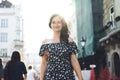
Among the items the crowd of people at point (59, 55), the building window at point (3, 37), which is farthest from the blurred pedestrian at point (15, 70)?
the building window at point (3, 37)

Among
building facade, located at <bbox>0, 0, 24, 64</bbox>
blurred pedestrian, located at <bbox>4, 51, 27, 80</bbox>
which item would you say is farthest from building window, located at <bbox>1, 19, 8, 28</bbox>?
blurred pedestrian, located at <bbox>4, 51, 27, 80</bbox>

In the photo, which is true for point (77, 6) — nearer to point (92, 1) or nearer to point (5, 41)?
point (92, 1)

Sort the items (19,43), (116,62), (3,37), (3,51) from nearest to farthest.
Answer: (116,62) → (3,51) → (3,37) → (19,43)

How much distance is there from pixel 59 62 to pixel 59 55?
3.9 inches

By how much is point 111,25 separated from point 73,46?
19.4 m

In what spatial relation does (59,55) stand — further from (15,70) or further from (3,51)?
(3,51)

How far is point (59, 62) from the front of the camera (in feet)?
18.9

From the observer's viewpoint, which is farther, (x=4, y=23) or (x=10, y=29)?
(x=10, y=29)

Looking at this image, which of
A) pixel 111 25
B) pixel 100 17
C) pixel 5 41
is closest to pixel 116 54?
pixel 111 25

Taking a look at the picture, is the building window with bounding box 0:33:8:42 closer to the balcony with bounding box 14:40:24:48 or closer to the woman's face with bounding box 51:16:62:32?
the balcony with bounding box 14:40:24:48

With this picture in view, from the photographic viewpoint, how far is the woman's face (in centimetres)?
580

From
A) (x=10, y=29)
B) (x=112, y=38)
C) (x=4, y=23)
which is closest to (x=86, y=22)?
(x=112, y=38)

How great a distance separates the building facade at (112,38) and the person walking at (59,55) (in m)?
16.6

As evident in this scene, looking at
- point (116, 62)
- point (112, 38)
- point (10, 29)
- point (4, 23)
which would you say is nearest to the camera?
point (112, 38)
